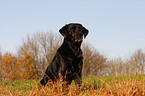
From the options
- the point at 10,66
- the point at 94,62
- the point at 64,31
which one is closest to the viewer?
the point at 64,31

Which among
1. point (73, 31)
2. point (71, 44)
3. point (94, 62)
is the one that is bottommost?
point (94, 62)

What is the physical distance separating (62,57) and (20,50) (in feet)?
82.7

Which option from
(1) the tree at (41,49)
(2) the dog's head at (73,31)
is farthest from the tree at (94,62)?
(2) the dog's head at (73,31)

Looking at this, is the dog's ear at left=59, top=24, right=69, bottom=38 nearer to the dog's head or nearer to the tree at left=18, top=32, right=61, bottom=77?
the dog's head

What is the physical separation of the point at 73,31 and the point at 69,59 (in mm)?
820

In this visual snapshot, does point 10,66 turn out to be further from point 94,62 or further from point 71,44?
point 71,44

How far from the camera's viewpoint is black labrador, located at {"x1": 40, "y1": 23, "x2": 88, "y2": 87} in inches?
191

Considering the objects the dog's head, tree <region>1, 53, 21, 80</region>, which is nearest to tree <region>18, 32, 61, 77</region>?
tree <region>1, 53, 21, 80</region>

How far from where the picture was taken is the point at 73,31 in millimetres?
5039

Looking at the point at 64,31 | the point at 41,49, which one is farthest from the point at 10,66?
the point at 64,31

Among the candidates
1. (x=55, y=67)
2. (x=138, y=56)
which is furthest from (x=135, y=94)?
(x=138, y=56)

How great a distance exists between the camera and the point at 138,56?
32.3 metres

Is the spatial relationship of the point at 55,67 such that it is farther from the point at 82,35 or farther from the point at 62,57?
the point at 82,35

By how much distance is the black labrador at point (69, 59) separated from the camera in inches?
191
